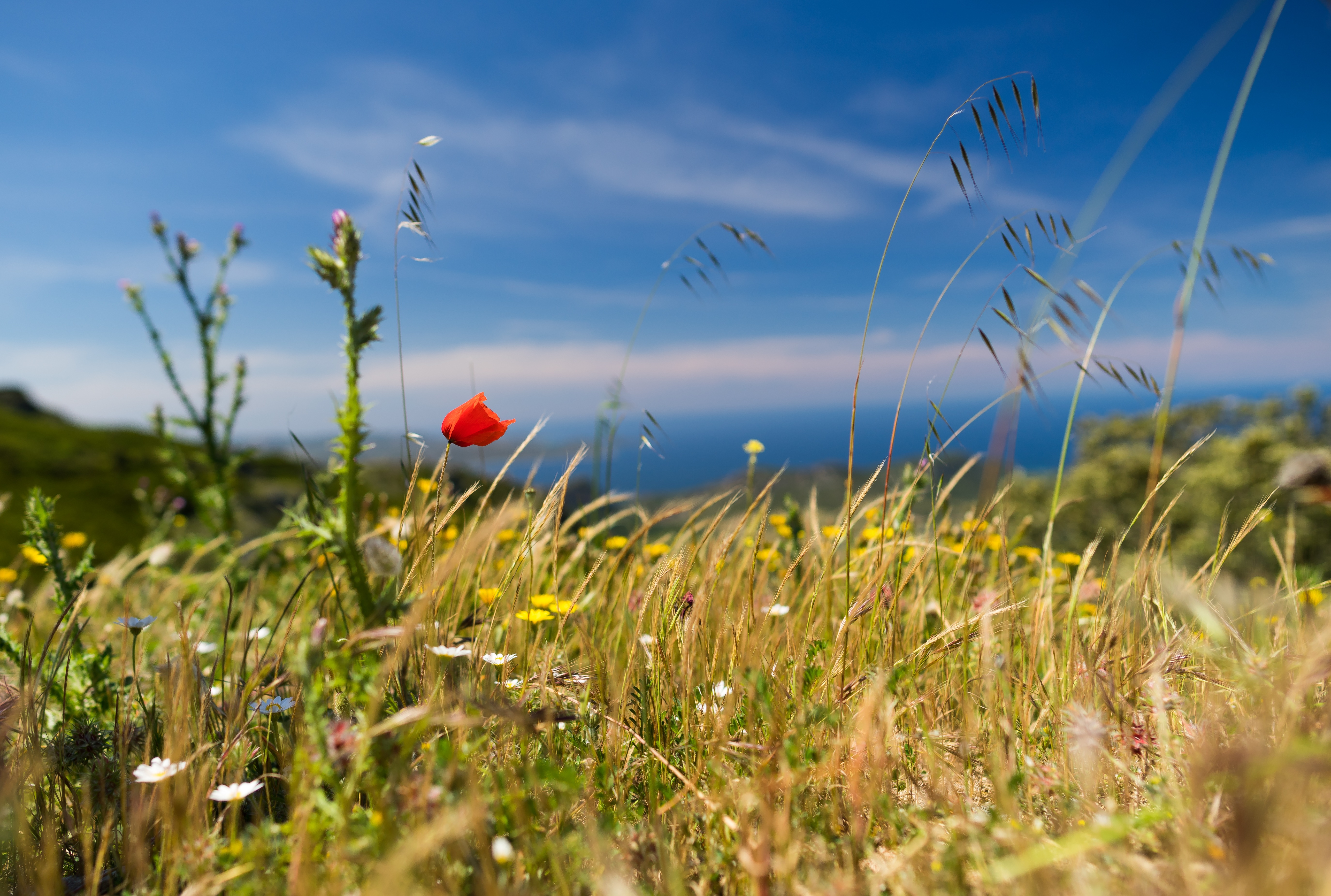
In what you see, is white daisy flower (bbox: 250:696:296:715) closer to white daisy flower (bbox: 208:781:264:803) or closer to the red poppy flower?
white daisy flower (bbox: 208:781:264:803)

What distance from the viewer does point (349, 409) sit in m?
1.65

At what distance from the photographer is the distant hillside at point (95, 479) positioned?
8.71 m

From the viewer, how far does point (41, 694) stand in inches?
61.7

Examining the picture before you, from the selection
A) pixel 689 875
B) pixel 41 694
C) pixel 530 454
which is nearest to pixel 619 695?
pixel 689 875

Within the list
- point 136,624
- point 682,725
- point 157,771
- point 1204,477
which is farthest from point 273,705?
point 1204,477

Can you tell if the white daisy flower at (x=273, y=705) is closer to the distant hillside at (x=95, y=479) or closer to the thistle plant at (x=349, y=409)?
the thistle plant at (x=349, y=409)

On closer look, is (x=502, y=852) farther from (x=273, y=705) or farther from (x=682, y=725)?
(x=273, y=705)

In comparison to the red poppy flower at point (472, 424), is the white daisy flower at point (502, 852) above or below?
below

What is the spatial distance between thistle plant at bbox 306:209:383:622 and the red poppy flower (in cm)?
22

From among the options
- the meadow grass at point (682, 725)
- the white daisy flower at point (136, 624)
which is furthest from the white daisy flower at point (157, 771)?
the white daisy flower at point (136, 624)

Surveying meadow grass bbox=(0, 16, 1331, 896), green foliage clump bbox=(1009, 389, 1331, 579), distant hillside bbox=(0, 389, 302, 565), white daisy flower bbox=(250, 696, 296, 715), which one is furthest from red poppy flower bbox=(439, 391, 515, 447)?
green foliage clump bbox=(1009, 389, 1331, 579)

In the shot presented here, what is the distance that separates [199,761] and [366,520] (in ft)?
6.81

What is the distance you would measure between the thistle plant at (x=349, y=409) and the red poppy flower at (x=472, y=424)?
0.72 feet

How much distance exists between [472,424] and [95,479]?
1458cm
